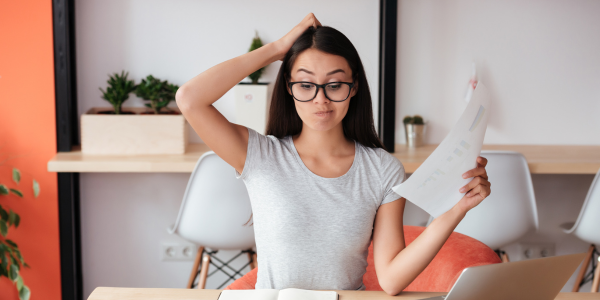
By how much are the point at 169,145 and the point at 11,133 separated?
2.05ft

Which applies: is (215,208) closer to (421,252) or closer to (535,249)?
(421,252)

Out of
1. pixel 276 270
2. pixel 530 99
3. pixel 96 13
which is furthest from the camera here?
pixel 530 99

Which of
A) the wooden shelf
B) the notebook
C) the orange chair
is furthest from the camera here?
the wooden shelf

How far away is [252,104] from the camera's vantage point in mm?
2037

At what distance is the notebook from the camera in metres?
0.80

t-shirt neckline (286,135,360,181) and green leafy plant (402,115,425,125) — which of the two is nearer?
t-shirt neckline (286,135,360,181)

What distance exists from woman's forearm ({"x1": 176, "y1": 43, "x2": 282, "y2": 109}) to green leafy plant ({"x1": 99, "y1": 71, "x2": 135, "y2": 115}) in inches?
45.5

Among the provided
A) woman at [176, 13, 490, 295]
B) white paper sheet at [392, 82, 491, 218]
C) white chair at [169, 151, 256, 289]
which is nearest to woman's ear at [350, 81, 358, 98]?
Result: woman at [176, 13, 490, 295]

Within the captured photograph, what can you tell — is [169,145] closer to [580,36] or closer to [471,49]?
[471,49]

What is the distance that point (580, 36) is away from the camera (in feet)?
7.49

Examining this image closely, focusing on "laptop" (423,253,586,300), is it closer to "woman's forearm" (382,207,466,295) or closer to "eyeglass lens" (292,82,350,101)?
"woman's forearm" (382,207,466,295)

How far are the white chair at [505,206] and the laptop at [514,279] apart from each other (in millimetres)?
1015

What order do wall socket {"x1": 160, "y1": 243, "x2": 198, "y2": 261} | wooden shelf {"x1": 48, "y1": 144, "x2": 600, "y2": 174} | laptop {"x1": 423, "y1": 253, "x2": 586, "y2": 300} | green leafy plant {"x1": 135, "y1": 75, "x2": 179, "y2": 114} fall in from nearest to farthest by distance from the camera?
laptop {"x1": 423, "y1": 253, "x2": 586, "y2": 300} < wooden shelf {"x1": 48, "y1": 144, "x2": 600, "y2": 174} < green leafy plant {"x1": 135, "y1": 75, "x2": 179, "y2": 114} < wall socket {"x1": 160, "y1": 243, "x2": 198, "y2": 261}

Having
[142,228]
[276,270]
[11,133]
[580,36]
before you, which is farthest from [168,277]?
[580,36]
